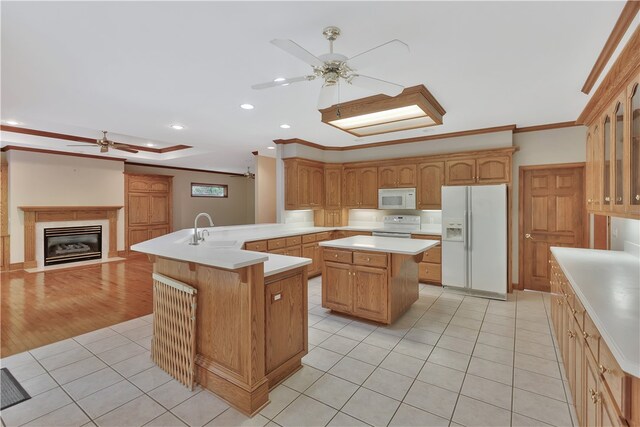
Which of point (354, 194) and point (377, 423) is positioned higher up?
point (354, 194)

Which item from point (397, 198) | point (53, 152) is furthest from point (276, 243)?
point (53, 152)

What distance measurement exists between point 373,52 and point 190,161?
709 cm

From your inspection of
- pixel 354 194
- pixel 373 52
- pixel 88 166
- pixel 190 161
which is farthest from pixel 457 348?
pixel 88 166

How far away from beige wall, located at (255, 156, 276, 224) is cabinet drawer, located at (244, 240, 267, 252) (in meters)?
2.00

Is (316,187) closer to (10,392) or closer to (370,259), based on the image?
(370,259)

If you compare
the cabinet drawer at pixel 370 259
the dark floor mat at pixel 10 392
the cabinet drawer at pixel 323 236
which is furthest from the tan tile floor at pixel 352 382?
the cabinet drawer at pixel 323 236

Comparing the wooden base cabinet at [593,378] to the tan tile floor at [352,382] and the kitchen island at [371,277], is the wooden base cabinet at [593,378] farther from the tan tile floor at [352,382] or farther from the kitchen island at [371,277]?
the kitchen island at [371,277]

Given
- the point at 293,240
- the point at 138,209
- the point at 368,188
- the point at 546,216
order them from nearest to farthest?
the point at 546,216, the point at 293,240, the point at 368,188, the point at 138,209

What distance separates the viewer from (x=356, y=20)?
191 cm

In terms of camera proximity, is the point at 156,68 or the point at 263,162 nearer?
the point at 156,68

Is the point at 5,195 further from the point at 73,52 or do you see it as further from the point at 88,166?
the point at 73,52

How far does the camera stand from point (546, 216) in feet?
14.9

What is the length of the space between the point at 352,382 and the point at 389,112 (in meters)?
2.81

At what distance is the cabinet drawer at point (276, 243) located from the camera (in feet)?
15.6
